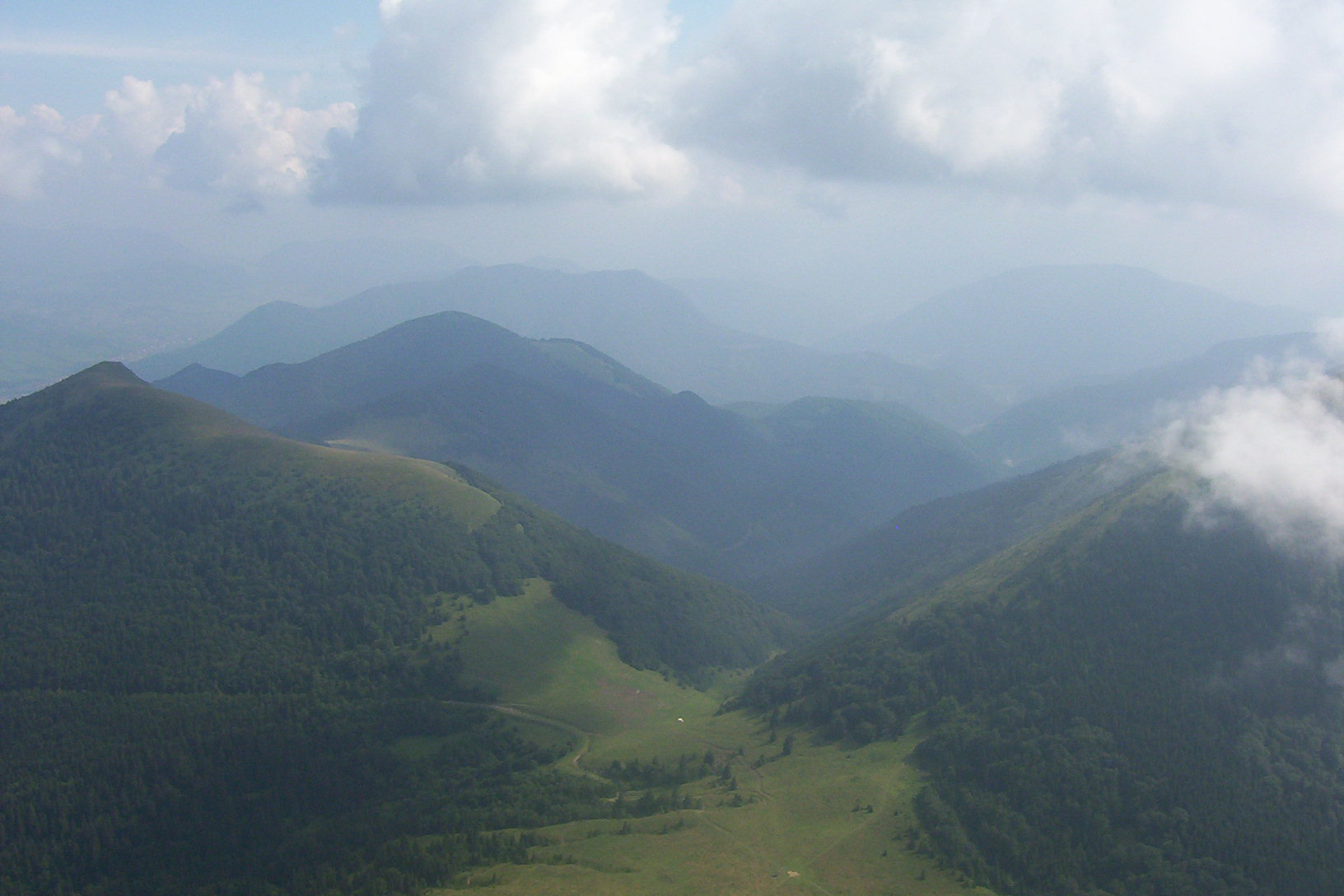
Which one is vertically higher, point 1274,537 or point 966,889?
point 1274,537

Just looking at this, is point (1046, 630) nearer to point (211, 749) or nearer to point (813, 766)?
point (813, 766)

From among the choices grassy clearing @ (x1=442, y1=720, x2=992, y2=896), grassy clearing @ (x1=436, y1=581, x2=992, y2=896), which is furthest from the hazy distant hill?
grassy clearing @ (x1=436, y1=581, x2=992, y2=896)

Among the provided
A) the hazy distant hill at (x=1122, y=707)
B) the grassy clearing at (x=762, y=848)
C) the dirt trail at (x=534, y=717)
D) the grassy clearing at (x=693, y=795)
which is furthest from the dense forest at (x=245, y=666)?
the hazy distant hill at (x=1122, y=707)

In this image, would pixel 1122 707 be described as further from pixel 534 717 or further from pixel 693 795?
pixel 534 717

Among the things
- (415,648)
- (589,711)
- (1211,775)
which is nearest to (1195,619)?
(1211,775)

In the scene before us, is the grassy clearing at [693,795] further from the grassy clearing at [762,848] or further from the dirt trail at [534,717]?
the dirt trail at [534,717]

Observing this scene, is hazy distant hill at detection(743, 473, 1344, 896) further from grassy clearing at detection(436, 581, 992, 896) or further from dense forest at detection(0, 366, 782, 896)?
dense forest at detection(0, 366, 782, 896)

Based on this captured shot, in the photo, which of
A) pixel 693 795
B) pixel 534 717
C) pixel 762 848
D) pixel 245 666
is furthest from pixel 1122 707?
pixel 245 666
